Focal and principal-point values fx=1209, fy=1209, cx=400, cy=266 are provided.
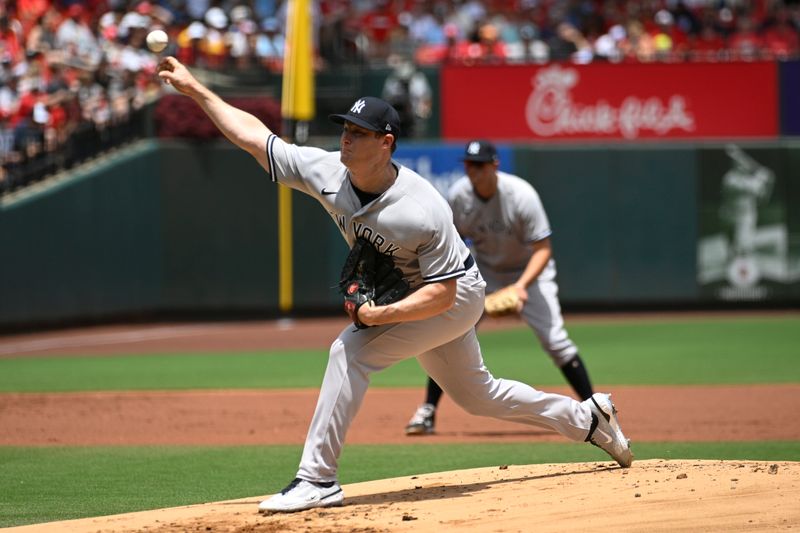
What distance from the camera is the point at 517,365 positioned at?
13.7m

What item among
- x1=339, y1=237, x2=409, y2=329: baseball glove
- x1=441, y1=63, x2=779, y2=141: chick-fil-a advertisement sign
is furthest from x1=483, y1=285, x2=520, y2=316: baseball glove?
x1=441, y1=63, x2=779, y2=141: chick-fil-a advertisement sign

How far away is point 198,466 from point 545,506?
2919 millimetres

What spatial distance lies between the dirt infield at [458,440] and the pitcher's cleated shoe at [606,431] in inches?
4.7

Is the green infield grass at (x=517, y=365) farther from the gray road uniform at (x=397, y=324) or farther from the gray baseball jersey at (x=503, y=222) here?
the gray road uniform at (x=397, y=324)

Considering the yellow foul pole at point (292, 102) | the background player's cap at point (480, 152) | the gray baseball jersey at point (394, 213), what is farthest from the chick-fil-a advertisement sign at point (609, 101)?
the gray baseball jersey at point (394, 213)

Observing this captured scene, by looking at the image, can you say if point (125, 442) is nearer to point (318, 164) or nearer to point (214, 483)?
point (214, 483)

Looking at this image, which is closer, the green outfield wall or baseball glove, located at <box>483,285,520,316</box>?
baseball glove, located at <box>483,285,520,316</box>

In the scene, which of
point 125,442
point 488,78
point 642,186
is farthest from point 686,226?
point 125,442

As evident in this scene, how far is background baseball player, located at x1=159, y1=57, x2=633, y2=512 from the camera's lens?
19.0 feet

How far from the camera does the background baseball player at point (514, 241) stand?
30.1 ft

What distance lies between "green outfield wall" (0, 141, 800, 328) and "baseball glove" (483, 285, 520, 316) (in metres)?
11.1

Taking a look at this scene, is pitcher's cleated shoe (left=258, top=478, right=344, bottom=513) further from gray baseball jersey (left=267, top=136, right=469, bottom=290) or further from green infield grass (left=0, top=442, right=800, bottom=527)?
gray baseball jersey (left=267, top=136, right=469, bottom=290)

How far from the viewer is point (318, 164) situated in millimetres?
6023

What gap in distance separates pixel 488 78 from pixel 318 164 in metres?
16.0
